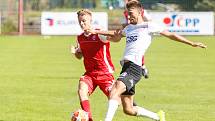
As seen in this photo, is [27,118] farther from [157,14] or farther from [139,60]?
[157,14]

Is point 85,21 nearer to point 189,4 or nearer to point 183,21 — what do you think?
point 183,21

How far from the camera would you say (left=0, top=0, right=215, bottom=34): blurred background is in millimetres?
58062

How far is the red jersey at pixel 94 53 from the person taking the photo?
11.1 metres

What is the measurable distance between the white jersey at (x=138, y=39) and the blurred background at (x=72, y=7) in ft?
152

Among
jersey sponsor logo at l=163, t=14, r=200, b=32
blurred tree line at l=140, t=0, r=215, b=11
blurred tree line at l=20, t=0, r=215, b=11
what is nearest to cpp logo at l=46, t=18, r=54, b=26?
jersey sponsor logo at l=163, t=14, r=200, b=32

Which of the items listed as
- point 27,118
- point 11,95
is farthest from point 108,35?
point 11,95

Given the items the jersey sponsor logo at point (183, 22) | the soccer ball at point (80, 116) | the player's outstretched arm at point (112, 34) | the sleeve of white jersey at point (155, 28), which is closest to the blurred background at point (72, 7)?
the jersey sponsor logo at point (183, 22)

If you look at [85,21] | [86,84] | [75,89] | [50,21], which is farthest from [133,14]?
[50,21]

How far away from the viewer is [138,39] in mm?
10461

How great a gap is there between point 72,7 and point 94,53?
214ft

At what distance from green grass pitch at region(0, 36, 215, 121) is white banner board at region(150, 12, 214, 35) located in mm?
21477

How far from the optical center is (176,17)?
5175 cm

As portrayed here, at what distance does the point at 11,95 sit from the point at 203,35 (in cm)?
3660

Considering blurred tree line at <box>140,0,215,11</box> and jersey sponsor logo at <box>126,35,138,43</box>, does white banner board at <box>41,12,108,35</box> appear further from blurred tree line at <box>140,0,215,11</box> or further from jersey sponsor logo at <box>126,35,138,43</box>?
jersey sponsor logo at <box>126,35,138,43</box>
